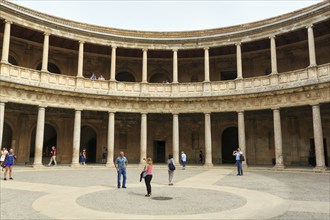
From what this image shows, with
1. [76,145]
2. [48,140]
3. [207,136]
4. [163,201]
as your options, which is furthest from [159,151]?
[163,201]

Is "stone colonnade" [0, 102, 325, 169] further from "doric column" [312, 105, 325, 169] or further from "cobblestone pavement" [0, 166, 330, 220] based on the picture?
"cobblestone pavement" [0, 166, 330, 220]

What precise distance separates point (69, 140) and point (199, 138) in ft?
37.6

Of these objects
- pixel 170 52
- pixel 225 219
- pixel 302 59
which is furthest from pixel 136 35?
pixel 225 219

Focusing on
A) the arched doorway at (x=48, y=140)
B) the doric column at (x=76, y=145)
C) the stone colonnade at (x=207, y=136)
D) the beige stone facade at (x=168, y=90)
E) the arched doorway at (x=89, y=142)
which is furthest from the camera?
the arched doorway at (x=89, y=142)

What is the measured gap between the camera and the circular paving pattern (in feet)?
23.7

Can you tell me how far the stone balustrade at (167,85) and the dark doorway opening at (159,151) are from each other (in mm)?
5702

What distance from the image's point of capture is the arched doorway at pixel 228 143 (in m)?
25.8

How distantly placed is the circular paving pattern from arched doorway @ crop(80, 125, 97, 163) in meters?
16.9

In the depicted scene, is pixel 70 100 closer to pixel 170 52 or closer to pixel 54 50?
pixel 54 50

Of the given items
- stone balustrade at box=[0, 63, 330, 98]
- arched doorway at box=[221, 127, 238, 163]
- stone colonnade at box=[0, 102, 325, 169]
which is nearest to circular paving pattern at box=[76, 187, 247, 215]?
stone colonnade at box=[0, 102, 325, 169]

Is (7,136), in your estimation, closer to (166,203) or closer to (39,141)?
(39,141)

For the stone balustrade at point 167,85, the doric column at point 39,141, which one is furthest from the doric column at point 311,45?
the doric column at point 39,141

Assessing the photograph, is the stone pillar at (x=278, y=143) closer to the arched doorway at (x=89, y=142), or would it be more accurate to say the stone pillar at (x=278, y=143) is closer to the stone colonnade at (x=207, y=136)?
the stone colonnade at (x=207, y=136)

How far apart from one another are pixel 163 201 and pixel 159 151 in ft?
61.2
